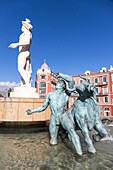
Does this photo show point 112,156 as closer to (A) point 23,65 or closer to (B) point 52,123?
(B) point 52,123

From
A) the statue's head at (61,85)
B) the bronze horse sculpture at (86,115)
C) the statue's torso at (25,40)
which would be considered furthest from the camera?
the statue's torso at (25,40)

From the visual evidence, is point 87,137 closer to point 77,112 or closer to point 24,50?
point 77,112

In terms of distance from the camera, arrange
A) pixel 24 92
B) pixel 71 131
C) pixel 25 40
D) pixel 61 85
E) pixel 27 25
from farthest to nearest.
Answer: pixel 27 25, pixel 25 40, pixel 24 92, pixel 61 85, pixel 71 131

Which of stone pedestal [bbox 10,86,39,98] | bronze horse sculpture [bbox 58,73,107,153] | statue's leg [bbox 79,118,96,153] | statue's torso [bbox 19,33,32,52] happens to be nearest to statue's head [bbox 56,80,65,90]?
bronze horse sculpture [bbox 58,73,107,153]

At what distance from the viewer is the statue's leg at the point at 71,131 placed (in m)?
2.72

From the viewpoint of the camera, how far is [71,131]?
114 inches

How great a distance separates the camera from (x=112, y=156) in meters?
2.74

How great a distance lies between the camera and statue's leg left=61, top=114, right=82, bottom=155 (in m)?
2.72

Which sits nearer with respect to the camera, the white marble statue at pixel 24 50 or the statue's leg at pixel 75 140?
the statue's leg at pixel 75 140

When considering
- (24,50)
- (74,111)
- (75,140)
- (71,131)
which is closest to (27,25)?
(24,50)

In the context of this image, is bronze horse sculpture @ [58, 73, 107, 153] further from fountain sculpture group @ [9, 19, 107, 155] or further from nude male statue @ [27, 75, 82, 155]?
nude male statue @ [27, 75, 82, 155]

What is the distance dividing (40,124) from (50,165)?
345 centimetres

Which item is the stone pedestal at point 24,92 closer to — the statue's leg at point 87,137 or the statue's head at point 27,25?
the statue's head at point 27,25

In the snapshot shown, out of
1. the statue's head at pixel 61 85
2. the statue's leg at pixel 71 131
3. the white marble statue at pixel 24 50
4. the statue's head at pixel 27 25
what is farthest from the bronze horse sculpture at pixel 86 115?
the statue's head at pixel 27 25
